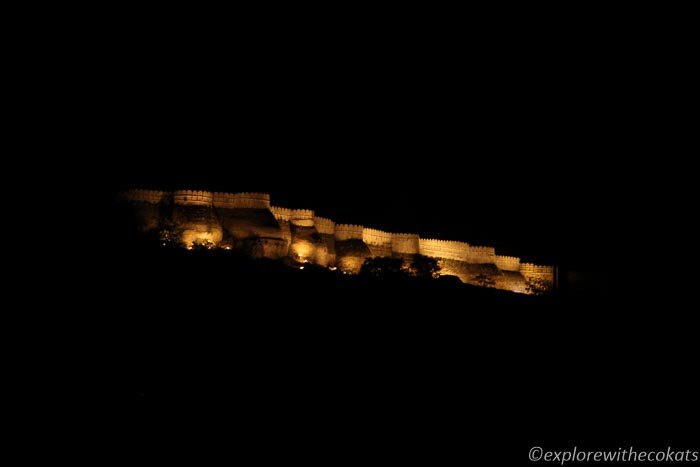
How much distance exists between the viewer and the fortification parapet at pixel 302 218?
29359 millimetres

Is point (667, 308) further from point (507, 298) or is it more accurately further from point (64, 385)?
point (64, 385)

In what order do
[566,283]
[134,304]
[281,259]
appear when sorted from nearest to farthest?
[134,304], [281,259], [566,283]

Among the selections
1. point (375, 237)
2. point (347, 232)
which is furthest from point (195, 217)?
point (375, 237)

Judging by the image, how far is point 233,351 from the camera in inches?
556

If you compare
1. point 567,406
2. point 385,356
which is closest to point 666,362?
point 567,406

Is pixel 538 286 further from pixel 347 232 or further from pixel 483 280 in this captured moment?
pixel 347 232

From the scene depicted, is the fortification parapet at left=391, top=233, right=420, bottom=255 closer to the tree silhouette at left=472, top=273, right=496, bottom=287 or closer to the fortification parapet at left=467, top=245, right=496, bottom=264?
the fortification parapet at left=467, top=245, right=496, bottom=264

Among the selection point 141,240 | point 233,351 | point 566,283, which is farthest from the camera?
point 566,283

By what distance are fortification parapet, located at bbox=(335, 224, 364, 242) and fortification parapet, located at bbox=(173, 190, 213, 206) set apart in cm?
835

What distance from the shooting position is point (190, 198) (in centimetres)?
2575

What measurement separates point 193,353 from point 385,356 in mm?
5199

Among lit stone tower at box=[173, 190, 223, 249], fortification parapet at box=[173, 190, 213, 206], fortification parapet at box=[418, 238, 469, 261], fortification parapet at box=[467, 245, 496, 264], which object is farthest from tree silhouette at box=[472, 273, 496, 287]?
fortification parapet at box=[173, 190, 213, 206]

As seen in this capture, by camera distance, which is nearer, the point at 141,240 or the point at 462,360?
the point at 462,360

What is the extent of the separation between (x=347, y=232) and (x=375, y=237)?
2015 mm
